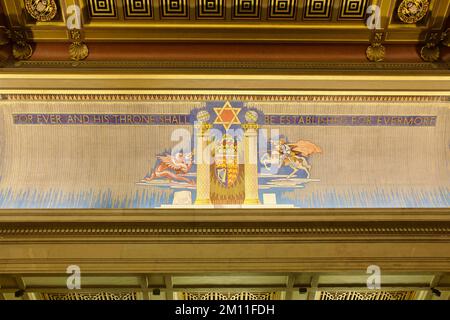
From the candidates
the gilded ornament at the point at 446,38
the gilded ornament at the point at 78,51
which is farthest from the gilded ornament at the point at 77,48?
the gilded ornament at the point at 446,38

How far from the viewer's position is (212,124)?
6.47 m

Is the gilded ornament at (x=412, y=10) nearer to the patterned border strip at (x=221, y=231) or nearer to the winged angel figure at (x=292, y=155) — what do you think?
the winged angel figure at (x=292, y=155)

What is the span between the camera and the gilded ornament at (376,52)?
630 centimetres

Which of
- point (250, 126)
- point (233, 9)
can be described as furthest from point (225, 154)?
point (233, 9)

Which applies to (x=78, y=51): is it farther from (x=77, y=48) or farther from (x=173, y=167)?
(x=173, y=167)

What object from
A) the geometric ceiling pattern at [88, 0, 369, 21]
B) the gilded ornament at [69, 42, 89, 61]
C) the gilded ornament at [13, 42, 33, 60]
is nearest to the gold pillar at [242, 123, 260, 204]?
the geometric ceiling pattern at [88, 0, 369, 21]

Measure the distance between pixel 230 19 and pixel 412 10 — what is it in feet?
8.06

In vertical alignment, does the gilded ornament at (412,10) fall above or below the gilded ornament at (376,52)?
above

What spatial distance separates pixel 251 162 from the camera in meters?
6.41

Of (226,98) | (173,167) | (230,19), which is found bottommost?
(173,167)

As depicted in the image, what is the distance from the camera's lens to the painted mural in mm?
6156

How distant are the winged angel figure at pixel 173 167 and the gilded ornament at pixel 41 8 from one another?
2.42 meters

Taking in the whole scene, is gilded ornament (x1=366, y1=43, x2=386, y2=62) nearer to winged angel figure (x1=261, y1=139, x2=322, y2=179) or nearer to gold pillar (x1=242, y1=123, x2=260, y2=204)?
winged angel figure (x1=261, y1=139, x2=322, y2=179)

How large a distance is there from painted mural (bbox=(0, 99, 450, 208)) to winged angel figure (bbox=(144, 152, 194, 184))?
0.05ft
